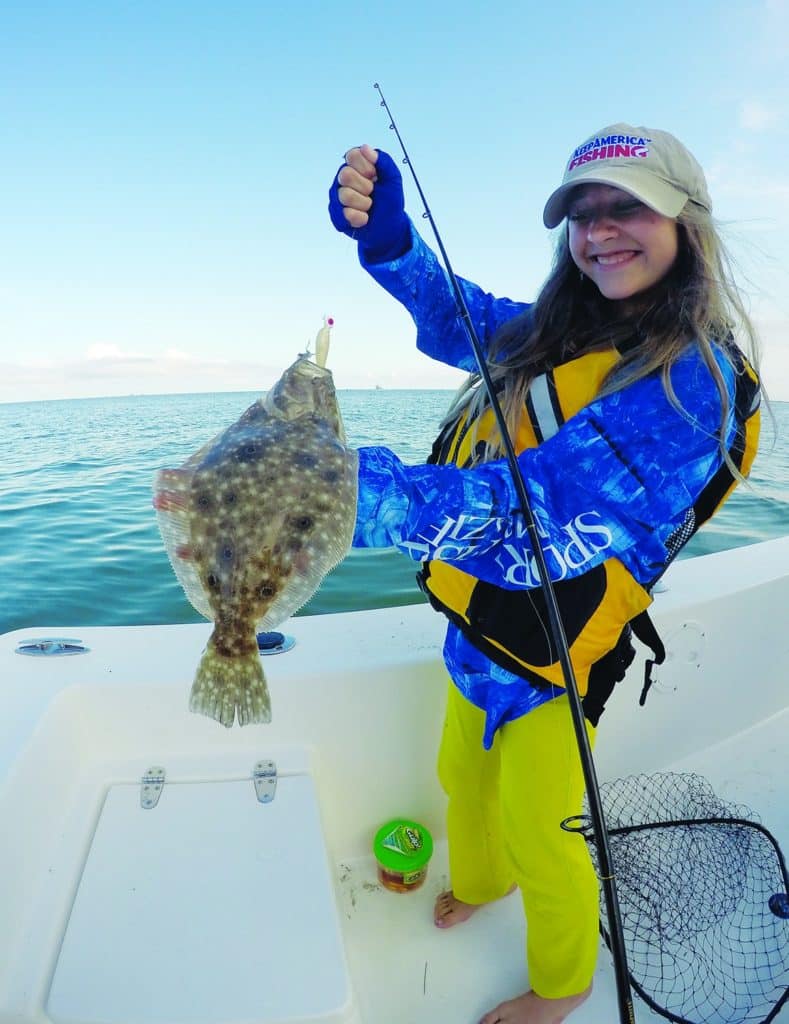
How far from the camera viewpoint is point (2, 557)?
6.67m

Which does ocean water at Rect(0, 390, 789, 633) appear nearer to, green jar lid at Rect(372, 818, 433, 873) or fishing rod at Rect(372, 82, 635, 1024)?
fishing rod at Rect(372, 82, 635, 1024)

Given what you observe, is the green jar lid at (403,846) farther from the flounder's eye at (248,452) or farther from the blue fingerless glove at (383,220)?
the blue fingerless glove at (383,220)

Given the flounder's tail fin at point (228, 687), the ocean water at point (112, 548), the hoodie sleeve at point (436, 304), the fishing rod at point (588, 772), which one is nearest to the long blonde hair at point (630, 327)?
the hoodie sleeve at point (436, 304)

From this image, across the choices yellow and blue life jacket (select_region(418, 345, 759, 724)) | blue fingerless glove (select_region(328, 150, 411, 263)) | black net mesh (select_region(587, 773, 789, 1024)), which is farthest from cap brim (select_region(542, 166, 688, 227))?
black net mesh (select_region(587, 773, 789, 1024))

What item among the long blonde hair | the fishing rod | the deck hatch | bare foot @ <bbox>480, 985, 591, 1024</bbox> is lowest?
bare foot @ <bbox>480, 985, 591, 1024</bbox>

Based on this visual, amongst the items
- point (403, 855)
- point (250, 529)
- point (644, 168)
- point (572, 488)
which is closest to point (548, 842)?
point (403, 855)

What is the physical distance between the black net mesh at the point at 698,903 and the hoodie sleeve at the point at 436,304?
2.17 meters

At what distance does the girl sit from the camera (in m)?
1.48

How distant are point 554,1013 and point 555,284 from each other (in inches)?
99.6

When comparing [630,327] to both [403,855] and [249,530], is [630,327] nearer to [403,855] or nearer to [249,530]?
[249,530]

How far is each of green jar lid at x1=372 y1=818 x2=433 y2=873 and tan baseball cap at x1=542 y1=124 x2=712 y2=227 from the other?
254cm

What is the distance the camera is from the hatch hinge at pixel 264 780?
2414 millimetres

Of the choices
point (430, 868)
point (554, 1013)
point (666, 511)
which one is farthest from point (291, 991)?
point (666, 511)

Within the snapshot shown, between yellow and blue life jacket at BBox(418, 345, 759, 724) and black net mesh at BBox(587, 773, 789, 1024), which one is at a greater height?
yellow and blue life jacket at BBox(418, 345, 759, 724)
